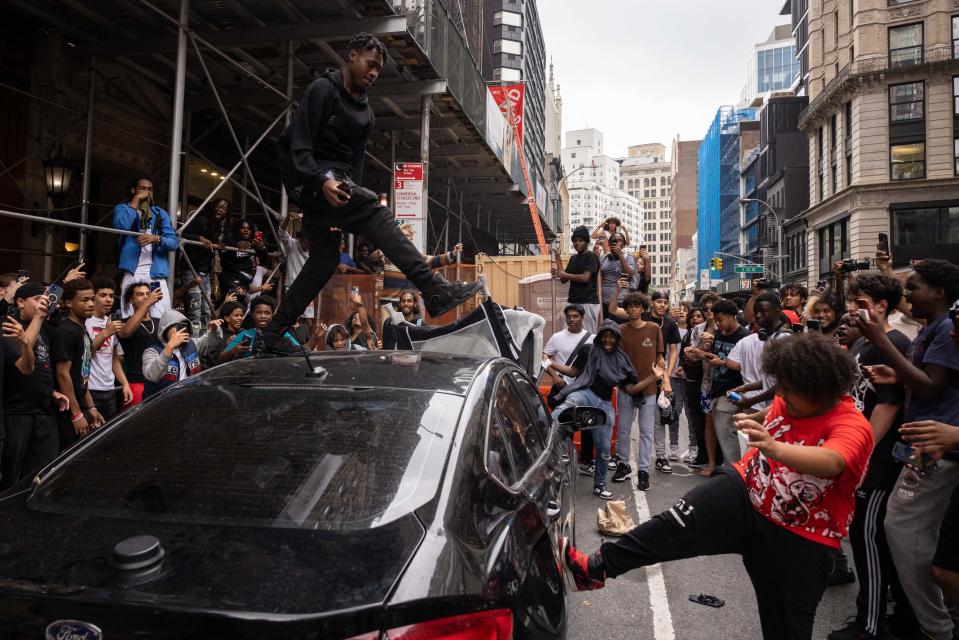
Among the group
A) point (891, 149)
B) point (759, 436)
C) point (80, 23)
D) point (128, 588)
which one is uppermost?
point (891, 149)

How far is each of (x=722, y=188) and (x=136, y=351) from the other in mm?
84637

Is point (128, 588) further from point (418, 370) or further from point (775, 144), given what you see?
point (775, 144)

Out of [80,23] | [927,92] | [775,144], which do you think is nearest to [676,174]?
[775,144]

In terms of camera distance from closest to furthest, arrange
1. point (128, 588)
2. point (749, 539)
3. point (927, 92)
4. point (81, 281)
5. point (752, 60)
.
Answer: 1. point (128, 588)
2. point (749, 539)
3. point (81, 281)
4. point (927, 92)
5. point (752, 60)

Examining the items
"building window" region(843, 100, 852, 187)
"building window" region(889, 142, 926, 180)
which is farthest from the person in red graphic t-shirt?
"building window" region(843, 100, 852, 187)

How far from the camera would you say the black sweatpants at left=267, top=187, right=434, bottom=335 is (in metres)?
3.99

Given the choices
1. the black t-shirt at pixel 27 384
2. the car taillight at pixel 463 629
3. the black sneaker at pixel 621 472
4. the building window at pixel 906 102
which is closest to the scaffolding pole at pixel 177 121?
the black t-shirt at pixel 27 384


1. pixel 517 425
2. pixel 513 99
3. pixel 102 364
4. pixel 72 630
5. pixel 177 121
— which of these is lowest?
pixel 72 630

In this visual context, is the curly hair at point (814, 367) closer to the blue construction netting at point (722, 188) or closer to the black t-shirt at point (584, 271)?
the black t-shirt at point (584, 271)

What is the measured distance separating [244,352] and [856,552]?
4357 millimetres

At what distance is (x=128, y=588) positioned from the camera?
1428 mm

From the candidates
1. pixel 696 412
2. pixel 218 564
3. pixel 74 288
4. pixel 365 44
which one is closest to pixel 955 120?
pixel 696 412

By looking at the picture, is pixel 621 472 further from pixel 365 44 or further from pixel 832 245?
pixel 832 245

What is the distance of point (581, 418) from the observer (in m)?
3.98
